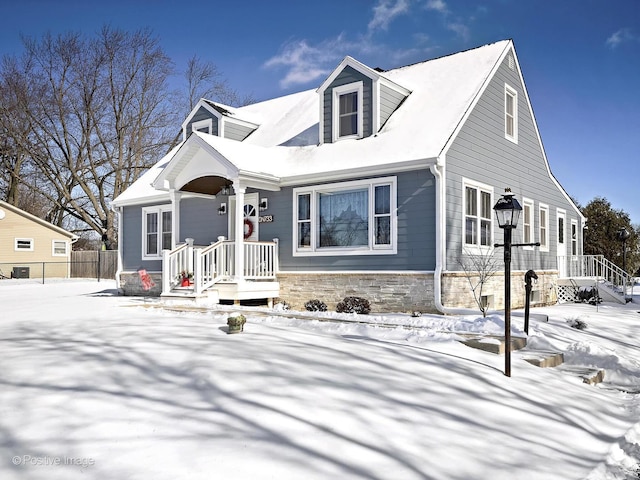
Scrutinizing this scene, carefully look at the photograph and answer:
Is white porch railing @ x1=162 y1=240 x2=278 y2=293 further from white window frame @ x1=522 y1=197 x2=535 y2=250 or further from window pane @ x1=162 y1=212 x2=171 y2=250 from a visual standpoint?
white window frame @ x1=522 y1=197 x2=535 y2=250

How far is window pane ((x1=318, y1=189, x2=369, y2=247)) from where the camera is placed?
1272cm

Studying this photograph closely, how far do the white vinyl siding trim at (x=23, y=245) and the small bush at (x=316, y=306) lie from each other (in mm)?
27616

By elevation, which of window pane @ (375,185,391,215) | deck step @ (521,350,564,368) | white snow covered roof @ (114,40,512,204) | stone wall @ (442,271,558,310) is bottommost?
deck step @ (521,350,564,368)

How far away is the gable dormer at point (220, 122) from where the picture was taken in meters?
17.2

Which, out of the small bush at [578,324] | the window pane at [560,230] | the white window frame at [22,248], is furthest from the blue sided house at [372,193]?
the white window frame at [22,248]

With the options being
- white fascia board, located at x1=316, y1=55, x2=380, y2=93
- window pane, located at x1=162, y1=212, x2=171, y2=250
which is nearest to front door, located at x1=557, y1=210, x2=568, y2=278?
white fascia board, located at x1=316, y1=55, x2=380, y2=93

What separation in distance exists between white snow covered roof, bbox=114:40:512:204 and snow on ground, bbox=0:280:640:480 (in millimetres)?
5544

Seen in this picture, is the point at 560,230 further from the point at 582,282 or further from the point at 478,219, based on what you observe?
the point at 478,219

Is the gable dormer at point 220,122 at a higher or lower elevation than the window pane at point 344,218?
higher

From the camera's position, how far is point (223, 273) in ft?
44.7

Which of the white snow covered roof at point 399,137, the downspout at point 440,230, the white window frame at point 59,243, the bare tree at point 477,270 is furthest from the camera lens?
the white window frame at point 59,243

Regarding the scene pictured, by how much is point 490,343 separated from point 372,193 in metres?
5.77

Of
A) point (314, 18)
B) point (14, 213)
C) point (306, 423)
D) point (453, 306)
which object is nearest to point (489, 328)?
point (453, 306)

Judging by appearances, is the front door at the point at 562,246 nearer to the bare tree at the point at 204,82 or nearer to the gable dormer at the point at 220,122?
the gable dormer at the point at 220,122
